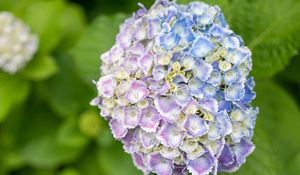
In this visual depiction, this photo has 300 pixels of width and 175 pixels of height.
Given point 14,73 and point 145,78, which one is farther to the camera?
point 14,73

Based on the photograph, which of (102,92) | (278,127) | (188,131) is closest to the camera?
(188,131)

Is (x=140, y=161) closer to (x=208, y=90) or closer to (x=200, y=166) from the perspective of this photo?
(x=200, y=166)

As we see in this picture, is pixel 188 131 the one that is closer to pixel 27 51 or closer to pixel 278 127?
pixel 278 127

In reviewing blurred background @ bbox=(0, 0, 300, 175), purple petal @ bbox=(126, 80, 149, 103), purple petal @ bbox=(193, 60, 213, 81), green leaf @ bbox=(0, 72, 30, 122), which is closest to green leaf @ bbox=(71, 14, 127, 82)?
blurred background @ bbox=(0, 0, 300, 175)

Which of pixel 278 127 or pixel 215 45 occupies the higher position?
pixel 215 45

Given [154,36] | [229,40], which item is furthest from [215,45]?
[154,36]

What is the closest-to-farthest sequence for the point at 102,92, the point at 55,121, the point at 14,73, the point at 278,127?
the point at 102,92
the point at 278,127
the point at 14,73
the point at 55,121

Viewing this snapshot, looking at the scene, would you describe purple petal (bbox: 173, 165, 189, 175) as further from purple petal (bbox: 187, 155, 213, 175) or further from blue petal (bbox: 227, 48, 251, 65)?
blue petal (bbox: 227, 48, 251, 65)
